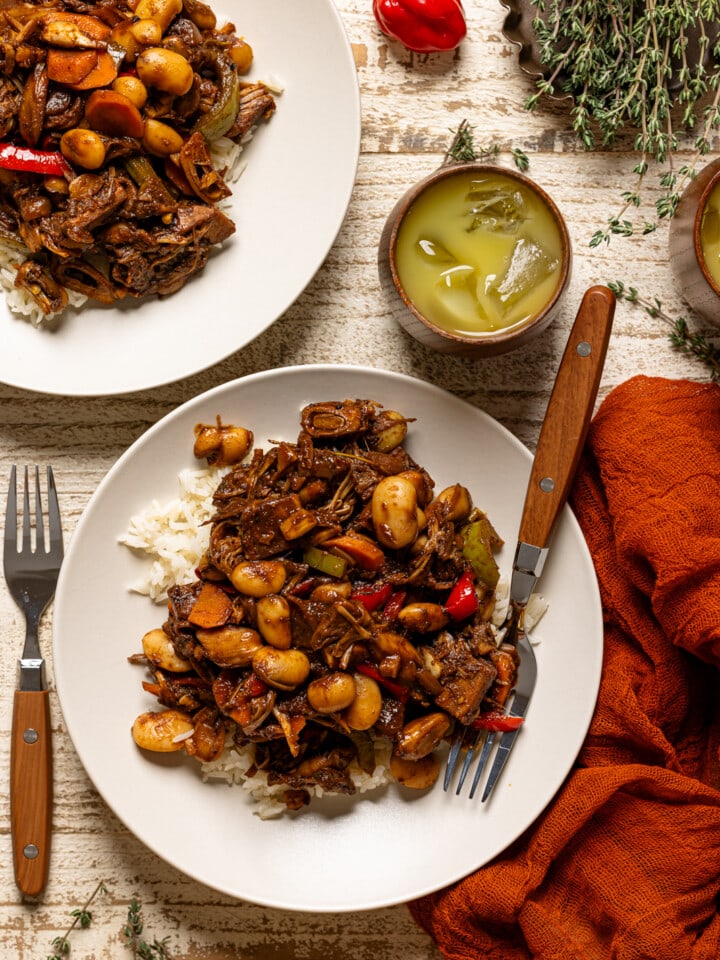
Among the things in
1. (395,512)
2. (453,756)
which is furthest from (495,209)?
(453,756)

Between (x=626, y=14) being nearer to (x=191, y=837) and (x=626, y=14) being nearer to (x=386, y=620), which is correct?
(x=386, y=620)

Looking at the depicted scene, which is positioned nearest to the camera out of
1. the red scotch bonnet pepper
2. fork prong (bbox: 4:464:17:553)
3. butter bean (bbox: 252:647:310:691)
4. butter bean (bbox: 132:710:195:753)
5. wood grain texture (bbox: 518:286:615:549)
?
butter bean (bbox: 252:647:310:691)

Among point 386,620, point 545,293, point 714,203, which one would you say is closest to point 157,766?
point 386,620

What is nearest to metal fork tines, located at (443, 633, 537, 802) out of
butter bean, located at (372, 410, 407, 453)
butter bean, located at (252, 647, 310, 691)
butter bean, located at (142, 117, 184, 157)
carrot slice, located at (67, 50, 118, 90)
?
butter bean, located at (252, 647, 310, 691)

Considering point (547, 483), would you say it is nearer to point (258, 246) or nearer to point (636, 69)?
point (258, 246)

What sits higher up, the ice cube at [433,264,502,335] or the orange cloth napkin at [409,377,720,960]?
the ice cube at [433,264,502,335]

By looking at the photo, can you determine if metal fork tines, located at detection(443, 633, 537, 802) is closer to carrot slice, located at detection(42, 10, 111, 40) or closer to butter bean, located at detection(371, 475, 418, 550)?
butter bean, located at detection(371, 475, 418, 550)
